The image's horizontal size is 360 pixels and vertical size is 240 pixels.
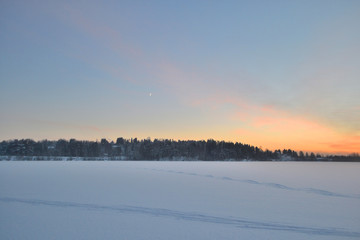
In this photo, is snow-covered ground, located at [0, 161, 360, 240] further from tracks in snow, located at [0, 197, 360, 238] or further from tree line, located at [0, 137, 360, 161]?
tree line, located at [0, 137, 360, 161]

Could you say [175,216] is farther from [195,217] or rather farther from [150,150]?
[150,150]

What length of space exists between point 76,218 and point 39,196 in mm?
5720

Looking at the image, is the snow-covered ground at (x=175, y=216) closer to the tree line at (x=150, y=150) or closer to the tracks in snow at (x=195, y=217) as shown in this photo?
the tracks in snow at (x=195, y=217)

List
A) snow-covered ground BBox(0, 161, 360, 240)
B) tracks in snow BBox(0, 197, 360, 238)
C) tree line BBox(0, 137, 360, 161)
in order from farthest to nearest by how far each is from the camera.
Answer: tree line BBox(0, 137, 360, 161), tracks in snow BBox(0, 197, 360, 238), snow-covered ground BBox(0, 161, 360, 240)

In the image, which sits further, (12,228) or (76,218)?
(76,218)

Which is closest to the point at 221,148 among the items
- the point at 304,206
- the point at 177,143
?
the point at 177,143

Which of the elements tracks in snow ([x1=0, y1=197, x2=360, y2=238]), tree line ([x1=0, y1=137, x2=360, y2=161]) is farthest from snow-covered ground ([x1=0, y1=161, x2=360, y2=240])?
tree line ([x1=0, y1=137, x2=360, y2=161])

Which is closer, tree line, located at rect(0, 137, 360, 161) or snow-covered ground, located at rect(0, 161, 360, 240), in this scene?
snow-covered ground, located at rect(0, 161, 360, 240)

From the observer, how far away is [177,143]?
14350 centimetres

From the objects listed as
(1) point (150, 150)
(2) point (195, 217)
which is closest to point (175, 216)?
(2) point (195, 217)

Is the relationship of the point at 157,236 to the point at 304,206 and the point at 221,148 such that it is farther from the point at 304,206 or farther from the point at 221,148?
the point at 221,148

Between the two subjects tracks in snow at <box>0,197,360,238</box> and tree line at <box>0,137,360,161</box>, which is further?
tree line at <box>0,137,360,161</box>

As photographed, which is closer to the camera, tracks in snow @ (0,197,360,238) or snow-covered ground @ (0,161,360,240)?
snow-covered ground @ (0,161,360,240)

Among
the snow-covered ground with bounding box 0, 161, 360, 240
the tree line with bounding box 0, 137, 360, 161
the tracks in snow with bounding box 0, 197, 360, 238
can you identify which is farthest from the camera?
the tree line with bounding box 0, 137, 360, 161
